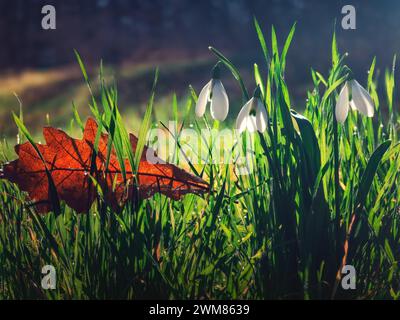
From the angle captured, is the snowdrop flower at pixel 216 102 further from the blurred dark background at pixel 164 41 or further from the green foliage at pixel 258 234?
the blurred dark background at pixel 164 41

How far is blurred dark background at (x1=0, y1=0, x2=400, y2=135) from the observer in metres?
5.48

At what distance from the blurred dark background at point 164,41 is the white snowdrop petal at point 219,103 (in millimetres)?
3396

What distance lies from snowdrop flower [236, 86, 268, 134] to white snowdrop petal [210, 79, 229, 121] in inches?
2.8

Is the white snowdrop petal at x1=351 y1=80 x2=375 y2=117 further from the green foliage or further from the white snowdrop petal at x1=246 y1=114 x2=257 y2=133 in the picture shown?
the white snowdrop petal at x1=246 y1=114 x2=257 y2=133

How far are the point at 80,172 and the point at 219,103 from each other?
0.32 m

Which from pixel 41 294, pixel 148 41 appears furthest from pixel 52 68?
pixel 41 294

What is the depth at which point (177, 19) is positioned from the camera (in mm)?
7047

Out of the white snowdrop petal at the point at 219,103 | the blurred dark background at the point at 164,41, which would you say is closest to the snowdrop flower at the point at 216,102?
the white snowdrop petal at the point at 219,103

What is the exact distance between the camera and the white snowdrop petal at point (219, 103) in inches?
44.7

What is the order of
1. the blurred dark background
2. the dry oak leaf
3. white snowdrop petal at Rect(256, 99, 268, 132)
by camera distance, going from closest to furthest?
white snowdrop petal at Rect(256, 99, 268, 132), the dry oak leaf, the blurred dark background

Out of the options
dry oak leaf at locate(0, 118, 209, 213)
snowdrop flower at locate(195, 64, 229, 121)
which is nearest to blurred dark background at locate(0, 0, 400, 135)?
dry oak leaf at locate(0, 118, 209, 213)

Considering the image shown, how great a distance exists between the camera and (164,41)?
25.9 feet

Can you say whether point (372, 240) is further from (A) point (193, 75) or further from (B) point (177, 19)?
(B) point (177, 19)

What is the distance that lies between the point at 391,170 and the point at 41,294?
743 mm
